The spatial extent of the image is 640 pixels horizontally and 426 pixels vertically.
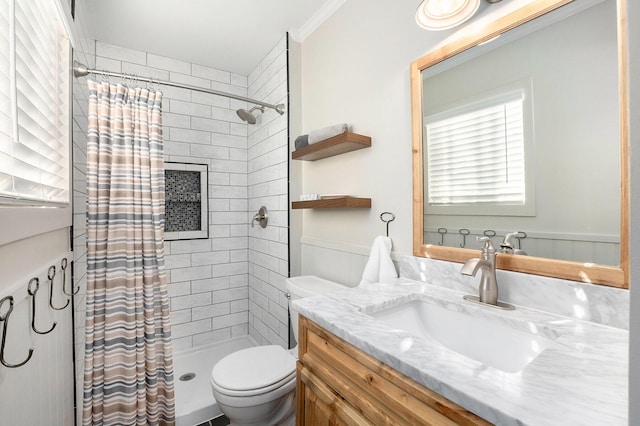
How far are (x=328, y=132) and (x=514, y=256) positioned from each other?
1078 mm

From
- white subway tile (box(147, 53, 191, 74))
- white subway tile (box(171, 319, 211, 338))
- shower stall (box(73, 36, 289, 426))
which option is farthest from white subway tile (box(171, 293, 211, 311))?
white subway tile (box(147, 53, 191, 74))

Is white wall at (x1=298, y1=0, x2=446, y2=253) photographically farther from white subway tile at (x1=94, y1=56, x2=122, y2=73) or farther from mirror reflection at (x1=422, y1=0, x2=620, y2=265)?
white subway tile at (x1=94, y1=56, x2=122, y2=73)

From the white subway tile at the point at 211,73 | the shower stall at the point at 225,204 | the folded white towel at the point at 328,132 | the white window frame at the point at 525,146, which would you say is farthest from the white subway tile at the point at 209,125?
the white window frame at the point at 525,146

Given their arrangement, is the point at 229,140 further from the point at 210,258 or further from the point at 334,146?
the point at 334,146

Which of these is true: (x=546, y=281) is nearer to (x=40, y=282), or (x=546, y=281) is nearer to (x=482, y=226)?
(x=482, y=226)

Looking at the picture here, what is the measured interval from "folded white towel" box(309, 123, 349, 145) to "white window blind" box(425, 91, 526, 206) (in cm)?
46

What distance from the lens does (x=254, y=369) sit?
1564mm

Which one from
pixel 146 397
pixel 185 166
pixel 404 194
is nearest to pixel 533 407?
pixel 404 194

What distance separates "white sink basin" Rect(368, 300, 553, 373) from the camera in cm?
83

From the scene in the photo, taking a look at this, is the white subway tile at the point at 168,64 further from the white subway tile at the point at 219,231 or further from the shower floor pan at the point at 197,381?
the shower floor pan at the point at 197,381

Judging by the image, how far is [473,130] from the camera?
1.15 meters

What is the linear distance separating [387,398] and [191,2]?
90.8 inches

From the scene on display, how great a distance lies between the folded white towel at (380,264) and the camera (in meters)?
1.35

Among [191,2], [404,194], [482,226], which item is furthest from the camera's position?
[191,2]
